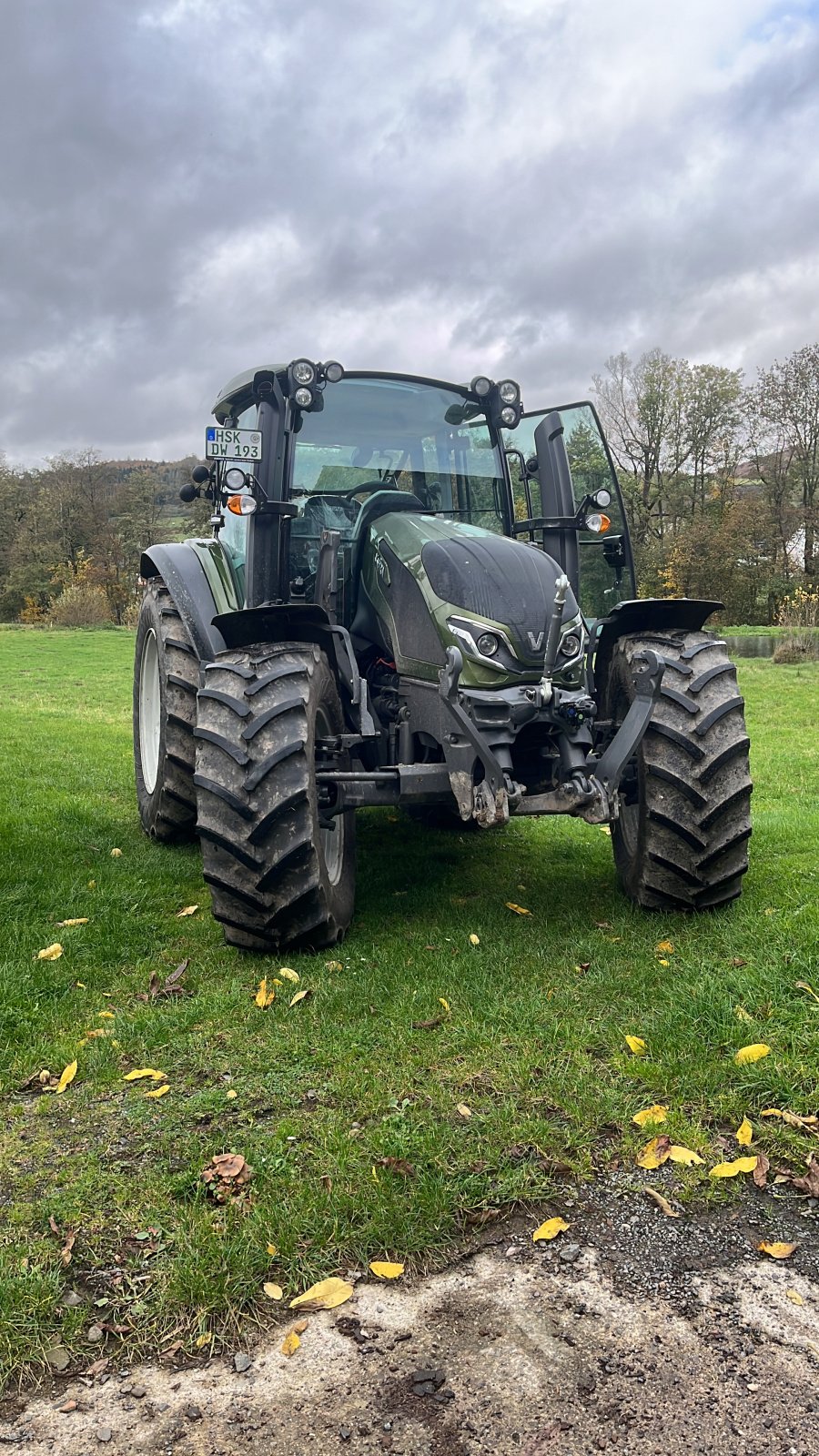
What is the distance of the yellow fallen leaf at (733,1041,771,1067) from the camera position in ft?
10.7

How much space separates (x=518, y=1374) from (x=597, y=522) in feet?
13.4

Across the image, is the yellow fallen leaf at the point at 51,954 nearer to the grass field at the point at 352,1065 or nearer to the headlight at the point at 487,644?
the grass field at the point at 352,1065

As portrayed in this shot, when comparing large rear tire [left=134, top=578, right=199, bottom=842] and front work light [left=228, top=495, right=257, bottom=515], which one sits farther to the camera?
large rear tire [left=134, top=578, right=199, bottom=842]

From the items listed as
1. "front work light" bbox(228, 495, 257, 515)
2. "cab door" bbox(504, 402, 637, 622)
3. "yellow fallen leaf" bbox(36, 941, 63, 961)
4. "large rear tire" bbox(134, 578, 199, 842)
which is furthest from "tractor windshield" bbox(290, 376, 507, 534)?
"yellow fallen leaf" bbox(36, 941, 63, 961)

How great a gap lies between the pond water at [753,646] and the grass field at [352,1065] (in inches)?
661

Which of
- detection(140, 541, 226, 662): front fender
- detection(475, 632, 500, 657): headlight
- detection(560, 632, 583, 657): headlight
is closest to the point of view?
detection(475, 632, 500, 657): headlight

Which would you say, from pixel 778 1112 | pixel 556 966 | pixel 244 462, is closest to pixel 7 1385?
pixel 778 1112

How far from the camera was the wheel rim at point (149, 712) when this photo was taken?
671cm

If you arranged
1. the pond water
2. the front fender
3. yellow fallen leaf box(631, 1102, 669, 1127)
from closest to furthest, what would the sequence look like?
yellow fallen leaf box(631, 1102, 669, 1127)
the front fender
the pond water

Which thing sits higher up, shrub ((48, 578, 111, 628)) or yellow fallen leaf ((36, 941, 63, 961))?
shrub ((48, 578, 111, 628))

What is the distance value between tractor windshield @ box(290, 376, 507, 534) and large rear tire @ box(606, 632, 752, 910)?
5.48 ft

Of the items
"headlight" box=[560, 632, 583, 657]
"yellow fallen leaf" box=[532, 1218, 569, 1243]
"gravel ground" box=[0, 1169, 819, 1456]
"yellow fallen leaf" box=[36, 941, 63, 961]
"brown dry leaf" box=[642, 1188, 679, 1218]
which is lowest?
"gravel ground" box=[0, 1169, 819, 1456]

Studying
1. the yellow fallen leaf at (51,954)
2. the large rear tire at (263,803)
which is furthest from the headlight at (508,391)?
the yellow fallen leaf at (51,954)

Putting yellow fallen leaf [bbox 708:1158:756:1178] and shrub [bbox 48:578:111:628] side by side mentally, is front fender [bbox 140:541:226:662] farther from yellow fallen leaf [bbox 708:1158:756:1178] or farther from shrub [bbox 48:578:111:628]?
shrub [bbox 48:578:111:628]
